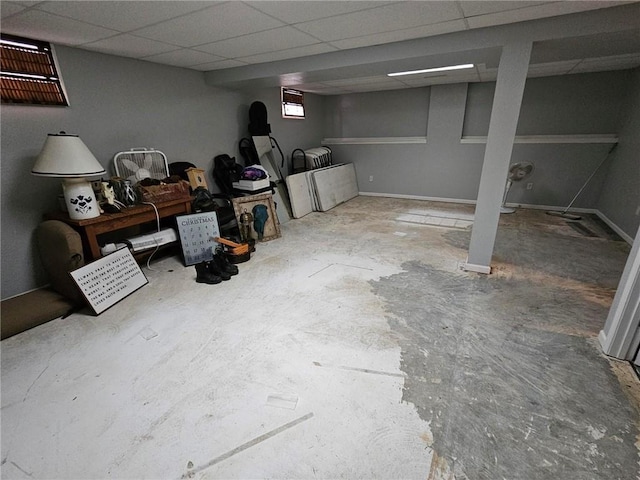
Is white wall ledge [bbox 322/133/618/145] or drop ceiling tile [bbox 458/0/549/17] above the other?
drop ceiling tile [bbox 458/0/549/17]

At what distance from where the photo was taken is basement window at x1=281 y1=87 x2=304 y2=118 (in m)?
5.62

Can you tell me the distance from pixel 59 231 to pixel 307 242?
2470 millimetres

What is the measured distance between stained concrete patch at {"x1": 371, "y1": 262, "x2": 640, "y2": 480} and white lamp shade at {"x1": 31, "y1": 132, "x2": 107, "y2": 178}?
2.73 meters

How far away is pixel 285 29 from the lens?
7.78ft

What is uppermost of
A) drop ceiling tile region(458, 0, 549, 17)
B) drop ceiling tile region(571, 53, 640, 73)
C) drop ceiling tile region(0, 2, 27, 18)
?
drop ceiling tile region(571, 53, 640, 73)

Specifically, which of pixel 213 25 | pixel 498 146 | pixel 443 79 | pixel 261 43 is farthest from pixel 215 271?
pixel 443 79

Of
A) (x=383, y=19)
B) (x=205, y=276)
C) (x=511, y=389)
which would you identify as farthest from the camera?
(x=205, y=276)

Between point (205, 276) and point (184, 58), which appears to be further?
point (184, 58)

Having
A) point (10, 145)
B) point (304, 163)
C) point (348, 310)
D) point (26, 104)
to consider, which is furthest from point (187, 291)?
point (304, 163)

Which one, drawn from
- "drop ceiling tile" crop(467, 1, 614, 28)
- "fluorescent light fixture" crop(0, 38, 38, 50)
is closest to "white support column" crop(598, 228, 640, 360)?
"drop ceiling tile" crop(467, 1, 614, 28)

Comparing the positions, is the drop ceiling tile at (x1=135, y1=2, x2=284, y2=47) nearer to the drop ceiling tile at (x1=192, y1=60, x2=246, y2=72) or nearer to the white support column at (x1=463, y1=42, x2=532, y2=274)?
the drop ceiling tile at (x1=192, y1=60, x2=246, y2=72)

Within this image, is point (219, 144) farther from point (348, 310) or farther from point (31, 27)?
point (348, 310)

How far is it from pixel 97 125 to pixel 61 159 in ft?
3.02

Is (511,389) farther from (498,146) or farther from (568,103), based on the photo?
(568,103)
